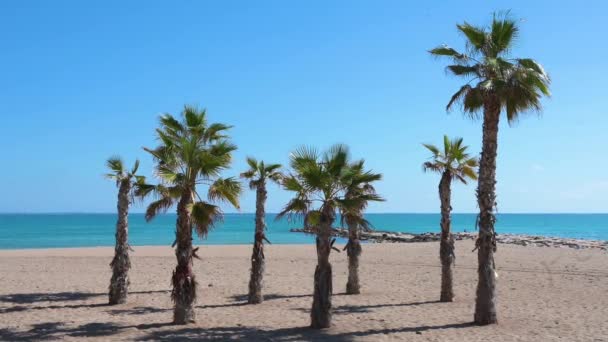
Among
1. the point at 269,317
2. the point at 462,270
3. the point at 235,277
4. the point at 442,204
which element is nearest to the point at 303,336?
the point at 269,317

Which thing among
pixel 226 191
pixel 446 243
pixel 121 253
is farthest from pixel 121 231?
pixel 446 243

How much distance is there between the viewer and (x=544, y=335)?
12430 mm

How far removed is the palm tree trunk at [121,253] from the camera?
16219 mm

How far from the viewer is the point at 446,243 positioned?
56.5 feet

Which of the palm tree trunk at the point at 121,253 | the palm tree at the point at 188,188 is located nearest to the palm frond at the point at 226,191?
the palm tree at the point at 188,188

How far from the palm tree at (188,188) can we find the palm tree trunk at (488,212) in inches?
241

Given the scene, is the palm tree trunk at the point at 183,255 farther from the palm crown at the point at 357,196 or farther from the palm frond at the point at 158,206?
the palm crown at the point at 357,196

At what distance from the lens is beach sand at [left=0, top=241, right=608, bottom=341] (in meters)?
12.7

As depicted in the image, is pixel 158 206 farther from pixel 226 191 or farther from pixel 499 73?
pixel 499 73

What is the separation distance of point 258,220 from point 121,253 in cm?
424

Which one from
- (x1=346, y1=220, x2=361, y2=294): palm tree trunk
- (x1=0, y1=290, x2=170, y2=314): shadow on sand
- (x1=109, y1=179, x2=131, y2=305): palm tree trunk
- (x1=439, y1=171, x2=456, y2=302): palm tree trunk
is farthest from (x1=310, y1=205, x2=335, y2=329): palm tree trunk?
(x1=0, y1=290, x2=170, y2=314): shadow on sand

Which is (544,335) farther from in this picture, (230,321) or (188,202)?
(188,202)

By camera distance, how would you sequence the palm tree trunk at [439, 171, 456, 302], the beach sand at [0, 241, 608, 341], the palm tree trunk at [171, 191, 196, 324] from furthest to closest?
1. the palm tree trunk at [439, 171, 456, 302]
2. the palm tree trunk at [171, 191, 196, 324]
3. the beach sand at [0, 241, 608, 341]

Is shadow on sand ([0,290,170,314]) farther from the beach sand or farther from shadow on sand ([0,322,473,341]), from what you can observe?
shadow on sand ([0,322,473,341])
